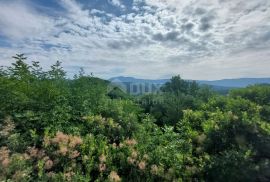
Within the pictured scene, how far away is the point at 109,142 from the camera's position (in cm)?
576

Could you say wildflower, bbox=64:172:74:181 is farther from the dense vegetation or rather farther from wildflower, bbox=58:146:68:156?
wildflower, bbox=58:146:68:156

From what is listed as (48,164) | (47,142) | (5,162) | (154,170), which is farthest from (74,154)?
(154,170)

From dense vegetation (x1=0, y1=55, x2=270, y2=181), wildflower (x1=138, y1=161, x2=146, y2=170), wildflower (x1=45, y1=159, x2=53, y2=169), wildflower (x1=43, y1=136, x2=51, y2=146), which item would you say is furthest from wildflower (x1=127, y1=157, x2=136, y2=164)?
wildflower (x1=43, y1=136, x2=51, y2=146)

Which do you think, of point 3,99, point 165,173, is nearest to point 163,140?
point 165,173

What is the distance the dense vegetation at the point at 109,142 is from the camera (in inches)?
156

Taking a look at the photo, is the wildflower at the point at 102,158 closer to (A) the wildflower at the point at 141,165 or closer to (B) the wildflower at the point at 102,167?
(B) the wildflower at the point at 102,167

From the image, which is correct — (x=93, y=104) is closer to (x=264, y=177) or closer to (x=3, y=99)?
(x=3, y=99)

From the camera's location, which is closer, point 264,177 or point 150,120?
point 264,177

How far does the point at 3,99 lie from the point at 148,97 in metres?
9.45

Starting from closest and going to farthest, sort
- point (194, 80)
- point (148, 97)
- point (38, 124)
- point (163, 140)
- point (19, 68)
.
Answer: point (163, 140), point (38, 124), point (19, 68), point (148, 97), point (194, 80)

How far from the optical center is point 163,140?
17.7 ft

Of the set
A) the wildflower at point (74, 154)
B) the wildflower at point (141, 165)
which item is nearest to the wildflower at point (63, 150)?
the wildflower at point (74, 154)

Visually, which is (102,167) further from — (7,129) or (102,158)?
(7,129)

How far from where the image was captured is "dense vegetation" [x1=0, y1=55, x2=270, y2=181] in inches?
156
